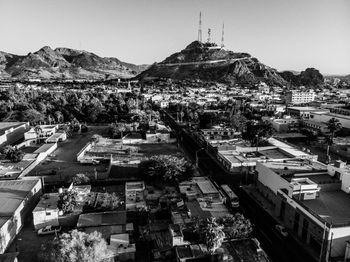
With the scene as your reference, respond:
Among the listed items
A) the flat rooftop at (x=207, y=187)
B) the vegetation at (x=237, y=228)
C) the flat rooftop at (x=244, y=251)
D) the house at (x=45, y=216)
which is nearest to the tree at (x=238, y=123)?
the flat rooftop at (x=207, y=187)

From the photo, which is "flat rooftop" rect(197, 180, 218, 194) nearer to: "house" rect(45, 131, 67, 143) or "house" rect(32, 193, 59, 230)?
"house" rect(32, 193, 59, 230)

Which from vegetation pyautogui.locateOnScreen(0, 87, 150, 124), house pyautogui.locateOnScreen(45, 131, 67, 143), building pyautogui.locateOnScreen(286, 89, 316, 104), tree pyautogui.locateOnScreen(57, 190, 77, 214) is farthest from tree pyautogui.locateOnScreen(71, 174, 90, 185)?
building pyautogui.locateOnScreen(286, 89, 316, 104)

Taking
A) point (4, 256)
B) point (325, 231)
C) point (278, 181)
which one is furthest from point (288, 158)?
point (4, 256)

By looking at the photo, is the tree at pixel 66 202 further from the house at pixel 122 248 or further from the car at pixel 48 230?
the house at pixel 122 248

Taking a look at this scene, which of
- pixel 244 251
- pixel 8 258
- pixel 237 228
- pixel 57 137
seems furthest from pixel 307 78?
pixel 8 258

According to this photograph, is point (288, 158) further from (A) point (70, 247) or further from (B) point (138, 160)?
(A) point (70, 247)
